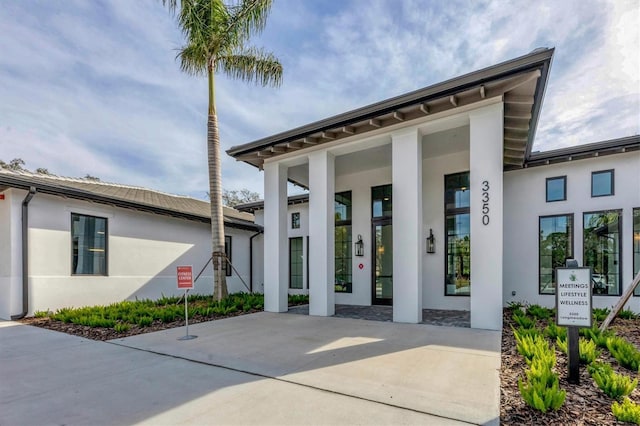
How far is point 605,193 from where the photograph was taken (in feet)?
28.1

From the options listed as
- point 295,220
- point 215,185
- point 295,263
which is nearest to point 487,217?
point 215,185

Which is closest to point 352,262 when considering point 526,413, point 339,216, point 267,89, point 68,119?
point 339,216

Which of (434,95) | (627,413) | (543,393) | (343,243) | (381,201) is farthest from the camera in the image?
(343,243)

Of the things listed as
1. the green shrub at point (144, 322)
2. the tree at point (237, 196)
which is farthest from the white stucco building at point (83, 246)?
the tree at point (237, 196)

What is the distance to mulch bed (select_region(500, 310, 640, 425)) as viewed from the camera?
9.53ft

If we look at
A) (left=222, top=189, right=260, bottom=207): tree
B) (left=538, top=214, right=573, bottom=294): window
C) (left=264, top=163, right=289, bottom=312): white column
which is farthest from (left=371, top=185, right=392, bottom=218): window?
(left=222, top=189, right=260, bottom=207): tree

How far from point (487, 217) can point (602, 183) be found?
15.2 feet

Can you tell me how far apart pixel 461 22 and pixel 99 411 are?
1038 cm

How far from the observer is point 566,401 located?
3.27m

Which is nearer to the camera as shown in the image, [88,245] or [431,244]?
[431,244]

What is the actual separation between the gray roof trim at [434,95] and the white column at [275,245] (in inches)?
50.2

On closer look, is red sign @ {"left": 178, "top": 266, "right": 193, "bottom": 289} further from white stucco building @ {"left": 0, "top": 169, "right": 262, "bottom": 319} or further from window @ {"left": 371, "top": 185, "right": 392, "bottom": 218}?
window @ {"left": 371, "top": 185, "right": 392, "bottom": 218}

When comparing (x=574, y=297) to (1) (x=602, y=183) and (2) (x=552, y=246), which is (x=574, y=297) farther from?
(1) (x=602, y=183)

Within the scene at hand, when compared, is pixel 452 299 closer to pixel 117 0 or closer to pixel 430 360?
pixel 430 360
